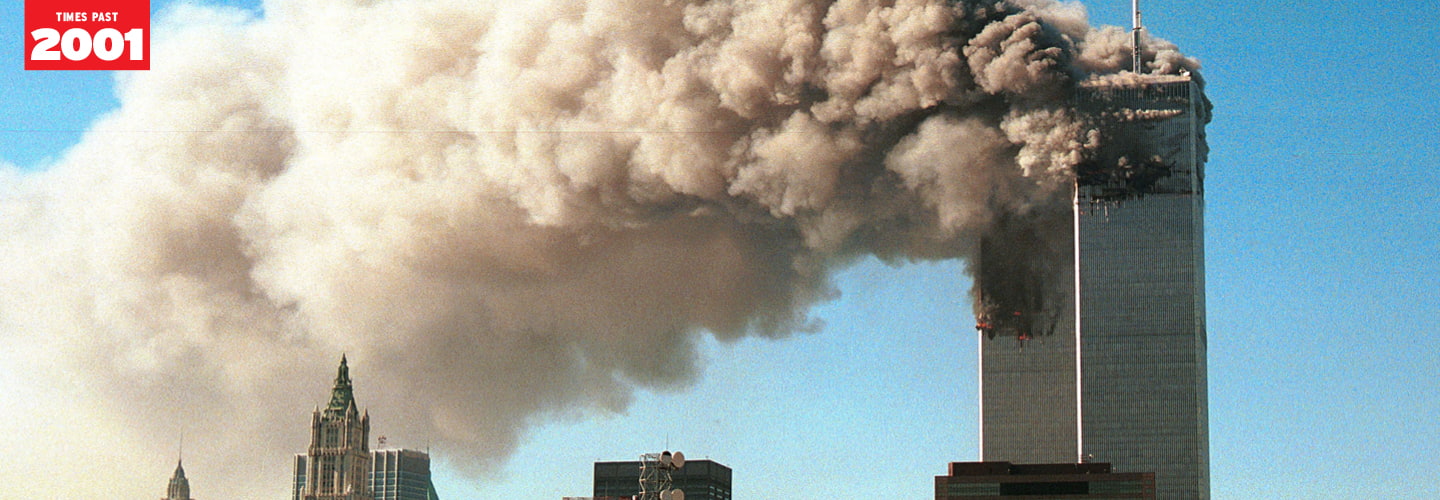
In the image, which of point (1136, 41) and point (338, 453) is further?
point (338, 453)

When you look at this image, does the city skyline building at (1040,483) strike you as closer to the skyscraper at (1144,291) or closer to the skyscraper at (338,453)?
the skyscraper at (1144,291)

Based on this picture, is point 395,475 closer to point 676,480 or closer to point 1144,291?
point 676,480

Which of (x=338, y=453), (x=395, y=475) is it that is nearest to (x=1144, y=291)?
(x=338, y=453)

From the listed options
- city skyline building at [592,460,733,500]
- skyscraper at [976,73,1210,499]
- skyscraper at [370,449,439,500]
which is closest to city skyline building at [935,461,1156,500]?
skyscraper at [976,73,1210,499]

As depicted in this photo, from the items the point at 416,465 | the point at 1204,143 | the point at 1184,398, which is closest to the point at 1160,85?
the point at 1204,143

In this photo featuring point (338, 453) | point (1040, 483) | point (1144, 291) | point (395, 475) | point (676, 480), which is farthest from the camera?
point (395, 475)

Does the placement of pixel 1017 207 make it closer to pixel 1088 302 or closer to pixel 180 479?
pixel 1088 302

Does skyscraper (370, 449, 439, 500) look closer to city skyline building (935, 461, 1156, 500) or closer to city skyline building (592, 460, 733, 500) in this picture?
city skyline building (592, 460, 733, 500)
